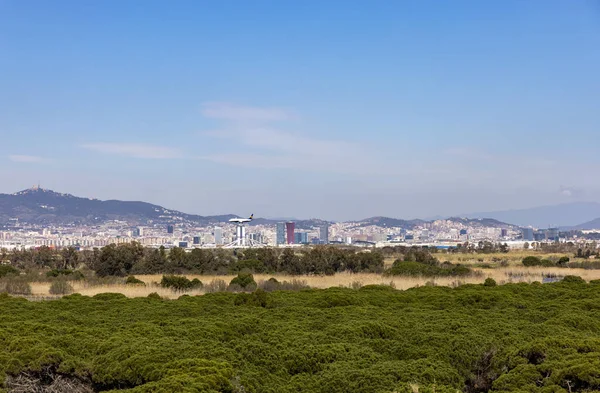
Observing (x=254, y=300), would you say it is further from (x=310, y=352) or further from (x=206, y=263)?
(x=206, y=263)

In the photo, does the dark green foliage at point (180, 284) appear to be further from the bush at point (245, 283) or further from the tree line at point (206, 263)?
the tree line at point (206, 263)

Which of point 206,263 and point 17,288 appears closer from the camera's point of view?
point 17,288

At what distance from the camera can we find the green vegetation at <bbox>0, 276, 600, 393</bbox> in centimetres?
864

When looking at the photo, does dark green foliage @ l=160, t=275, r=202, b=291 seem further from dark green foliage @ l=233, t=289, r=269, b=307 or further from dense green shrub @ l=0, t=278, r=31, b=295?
dark green foliage @ l=233, t=289, r=269, b=307

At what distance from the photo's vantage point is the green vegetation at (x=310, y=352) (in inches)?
340

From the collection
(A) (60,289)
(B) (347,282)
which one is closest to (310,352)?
(A) (60,289)

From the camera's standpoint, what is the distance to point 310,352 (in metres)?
9.91

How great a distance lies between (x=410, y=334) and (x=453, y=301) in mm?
6010

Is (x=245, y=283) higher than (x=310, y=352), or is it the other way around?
(x=310, y=352)

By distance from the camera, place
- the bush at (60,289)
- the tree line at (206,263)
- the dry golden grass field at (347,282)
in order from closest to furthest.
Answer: the dry golden grass field at (347,282) → the bush at (60,289) → the tree line at (206,263)

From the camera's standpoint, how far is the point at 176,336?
36.6ft

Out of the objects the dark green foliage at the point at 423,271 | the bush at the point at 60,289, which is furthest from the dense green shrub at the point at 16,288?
the dark green foliage at the point at 423,271

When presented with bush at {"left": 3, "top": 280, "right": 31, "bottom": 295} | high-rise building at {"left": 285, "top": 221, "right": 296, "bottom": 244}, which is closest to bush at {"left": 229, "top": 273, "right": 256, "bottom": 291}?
bush at {"left": 3, "top": 280, "right": 31, "bottom": 295}

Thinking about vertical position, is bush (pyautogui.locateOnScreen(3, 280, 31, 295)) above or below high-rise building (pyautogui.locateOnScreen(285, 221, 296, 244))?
below
